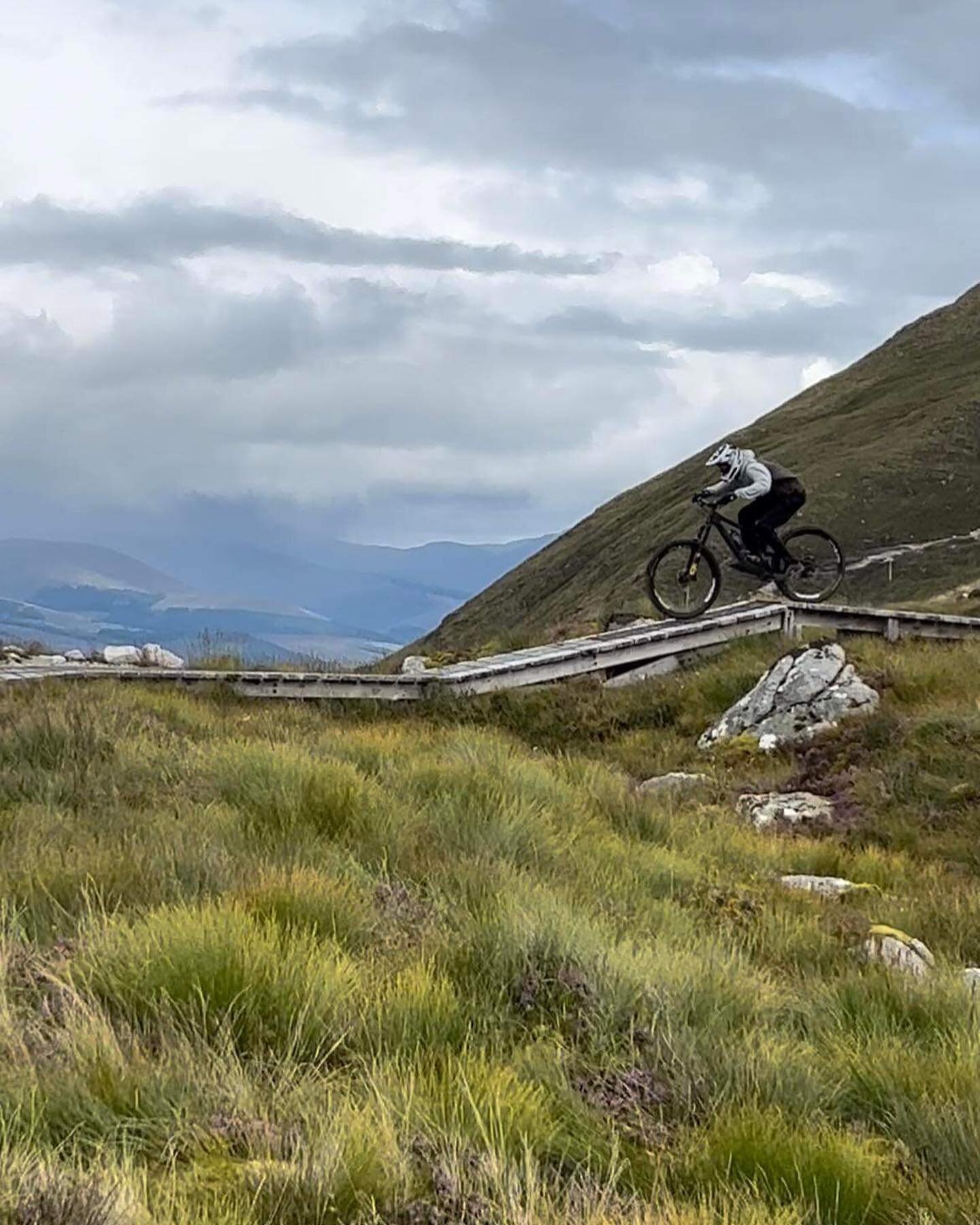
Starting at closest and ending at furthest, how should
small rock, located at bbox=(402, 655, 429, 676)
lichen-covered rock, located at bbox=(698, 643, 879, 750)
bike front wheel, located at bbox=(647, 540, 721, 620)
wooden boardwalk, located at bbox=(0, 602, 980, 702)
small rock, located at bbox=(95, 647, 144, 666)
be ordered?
1. lichen-covered rock, located at bbox=(698, 643, 879, 750)
2. wooden boardwalk, located at bbox=(0, 602, 980, 702)
3. bike front wheel, located at bbox=(647, 540, 721, 620)
4. small rock, located at bbox=(95, 647, 144, 666)
5. small rock, located at bbox=(402, 655, 429, 676)

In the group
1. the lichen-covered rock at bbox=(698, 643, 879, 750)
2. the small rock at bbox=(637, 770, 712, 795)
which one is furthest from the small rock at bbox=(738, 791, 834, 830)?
the lichen-covered rock at bbox=(698, 643, 879, 750)

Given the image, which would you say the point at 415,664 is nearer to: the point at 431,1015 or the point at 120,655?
the point at 120,655

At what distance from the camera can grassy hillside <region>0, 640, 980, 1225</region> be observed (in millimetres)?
3014

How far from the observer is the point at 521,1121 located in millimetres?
3340

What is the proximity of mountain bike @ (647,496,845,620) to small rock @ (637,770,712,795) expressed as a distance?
477cm

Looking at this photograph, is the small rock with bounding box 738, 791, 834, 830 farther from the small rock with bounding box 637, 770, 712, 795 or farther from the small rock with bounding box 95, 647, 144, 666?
the small rock with bounding box 95, 647, 144, 666

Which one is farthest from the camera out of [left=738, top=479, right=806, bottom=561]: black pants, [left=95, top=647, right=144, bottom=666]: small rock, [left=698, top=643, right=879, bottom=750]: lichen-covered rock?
[left=95, top=647, right=144, bottom=666]: small rock

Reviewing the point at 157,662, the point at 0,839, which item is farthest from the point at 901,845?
the point at 157,662

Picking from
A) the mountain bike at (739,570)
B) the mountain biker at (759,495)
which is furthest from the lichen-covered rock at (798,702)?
the mountain bike at (739,570)

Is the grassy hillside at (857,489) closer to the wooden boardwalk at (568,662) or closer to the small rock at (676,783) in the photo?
the wooden boardwalk at (568,662)

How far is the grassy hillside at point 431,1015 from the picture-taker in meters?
3.01

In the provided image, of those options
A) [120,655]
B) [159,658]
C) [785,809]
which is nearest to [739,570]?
[785,809]

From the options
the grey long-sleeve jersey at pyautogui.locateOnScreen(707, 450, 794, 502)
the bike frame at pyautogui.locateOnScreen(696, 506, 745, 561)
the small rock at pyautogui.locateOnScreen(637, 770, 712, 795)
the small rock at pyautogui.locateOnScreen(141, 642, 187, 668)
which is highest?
the grey long-sleeve jersey at pyautogui.locateOnScreen(707, 450, 794, 502)

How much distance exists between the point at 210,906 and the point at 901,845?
23.3ft
